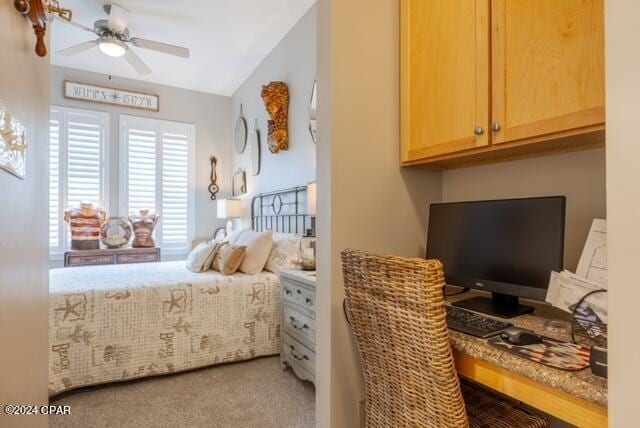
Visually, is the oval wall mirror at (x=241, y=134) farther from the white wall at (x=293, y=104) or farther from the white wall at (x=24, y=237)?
the white wall at (x=24, y=237)

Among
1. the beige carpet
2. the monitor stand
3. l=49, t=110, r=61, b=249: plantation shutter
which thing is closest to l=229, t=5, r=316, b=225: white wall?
the beige carpet

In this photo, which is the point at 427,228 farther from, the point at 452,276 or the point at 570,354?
the point at 570,354

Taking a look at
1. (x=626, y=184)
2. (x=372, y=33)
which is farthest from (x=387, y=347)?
(x=372, y=33)

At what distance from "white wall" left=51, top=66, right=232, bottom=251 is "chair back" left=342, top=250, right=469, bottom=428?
440 centimetres

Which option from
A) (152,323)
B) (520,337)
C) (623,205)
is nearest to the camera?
(623,205)

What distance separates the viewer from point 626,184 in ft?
2.21

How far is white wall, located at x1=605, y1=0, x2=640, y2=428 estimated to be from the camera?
2.16 feet

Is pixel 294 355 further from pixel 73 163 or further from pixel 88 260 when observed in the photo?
pixel 73 163

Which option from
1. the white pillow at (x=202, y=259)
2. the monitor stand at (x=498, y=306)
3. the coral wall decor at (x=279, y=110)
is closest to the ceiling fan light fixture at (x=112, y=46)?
the coral wall decor at (x=279, y=110)

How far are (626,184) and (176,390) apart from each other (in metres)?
2.62

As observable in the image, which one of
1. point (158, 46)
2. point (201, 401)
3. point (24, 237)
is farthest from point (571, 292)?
point (158, 46)

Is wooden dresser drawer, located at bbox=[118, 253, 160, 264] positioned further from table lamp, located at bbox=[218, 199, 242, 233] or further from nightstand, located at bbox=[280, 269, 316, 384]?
nightstand, located at bbox=[280, 269, 316, 384]

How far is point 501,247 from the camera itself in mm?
1316

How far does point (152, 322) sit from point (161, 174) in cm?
296
